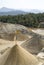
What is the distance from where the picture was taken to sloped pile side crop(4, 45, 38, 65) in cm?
1990

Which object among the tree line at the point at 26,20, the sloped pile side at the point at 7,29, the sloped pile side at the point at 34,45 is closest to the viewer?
the sloped pile side at the point at 34,45

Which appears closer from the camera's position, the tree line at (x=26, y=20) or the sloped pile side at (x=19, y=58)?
the sloped pile side at (x=19, y=58)

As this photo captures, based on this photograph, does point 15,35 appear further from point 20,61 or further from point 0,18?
point 0,18

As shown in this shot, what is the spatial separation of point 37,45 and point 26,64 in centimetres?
1178

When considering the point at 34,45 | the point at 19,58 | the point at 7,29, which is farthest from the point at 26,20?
the point at 19,58

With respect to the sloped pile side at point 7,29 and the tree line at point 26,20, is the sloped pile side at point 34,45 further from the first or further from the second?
the tree line at point 26,20

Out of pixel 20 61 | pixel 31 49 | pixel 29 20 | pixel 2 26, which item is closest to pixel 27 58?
pixel 20 61

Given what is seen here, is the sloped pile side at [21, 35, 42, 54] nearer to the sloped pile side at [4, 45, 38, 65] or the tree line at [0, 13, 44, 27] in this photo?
the sloped pile side at [4, 45, 38, 65]

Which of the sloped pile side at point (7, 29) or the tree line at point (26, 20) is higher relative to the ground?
the sloped pile side at point (7, 29)

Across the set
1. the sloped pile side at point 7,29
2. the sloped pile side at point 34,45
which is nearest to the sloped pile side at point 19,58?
the sloped pile side at point 34,45

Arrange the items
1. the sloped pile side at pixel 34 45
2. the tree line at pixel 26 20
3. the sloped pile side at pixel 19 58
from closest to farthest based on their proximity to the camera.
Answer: the sloped pile side at pixel 19 58
the sloped pile side at pixel 34 45
the tree line at pixel 26 20

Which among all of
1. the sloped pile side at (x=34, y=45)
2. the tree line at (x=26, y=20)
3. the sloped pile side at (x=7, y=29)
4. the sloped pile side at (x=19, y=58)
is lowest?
the tree line at (x=26, y=20)

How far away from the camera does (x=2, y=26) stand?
50.1 metres

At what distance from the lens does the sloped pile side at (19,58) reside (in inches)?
Result: 783
